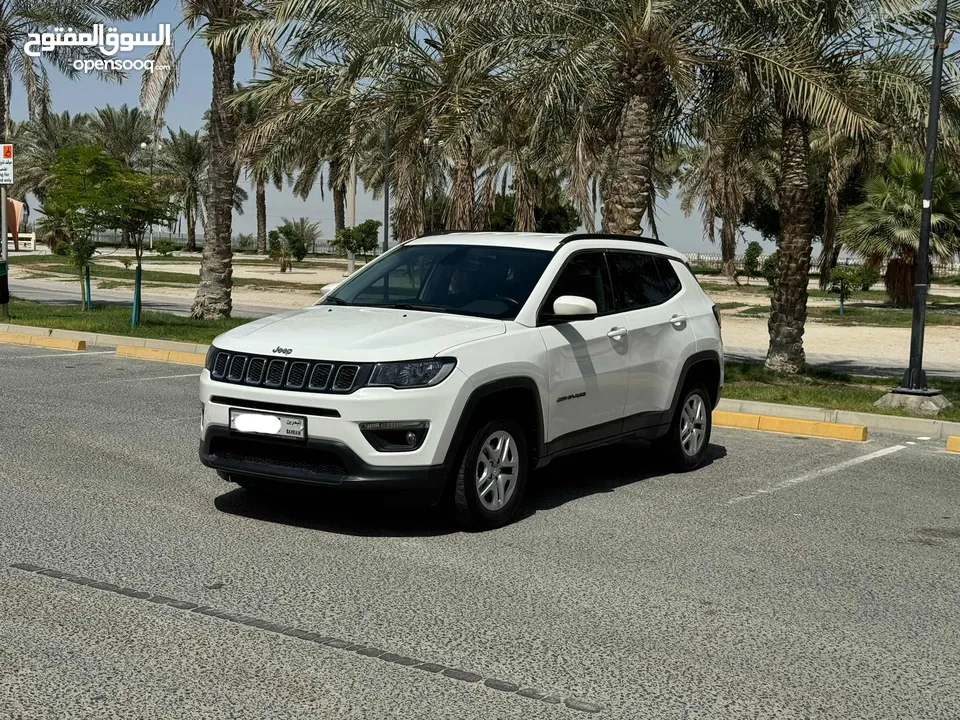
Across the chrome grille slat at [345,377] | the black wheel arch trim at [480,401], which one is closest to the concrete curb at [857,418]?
the black wheel arch trim at [480,401]

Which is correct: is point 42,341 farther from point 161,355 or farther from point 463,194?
point 463,194

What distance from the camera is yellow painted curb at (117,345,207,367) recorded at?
52.3ft

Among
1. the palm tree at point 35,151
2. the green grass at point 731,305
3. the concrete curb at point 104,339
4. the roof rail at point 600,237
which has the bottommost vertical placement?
the green grass at point 731,305

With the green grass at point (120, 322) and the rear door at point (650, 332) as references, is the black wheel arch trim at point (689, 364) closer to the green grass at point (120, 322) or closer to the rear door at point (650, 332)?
the rear door at point (650, 332)

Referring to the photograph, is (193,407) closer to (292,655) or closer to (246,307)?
(292,655)

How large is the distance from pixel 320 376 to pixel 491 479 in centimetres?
123

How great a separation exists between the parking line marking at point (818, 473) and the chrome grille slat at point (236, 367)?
3.45 m

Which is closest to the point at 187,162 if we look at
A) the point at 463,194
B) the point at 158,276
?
the point at 158,276

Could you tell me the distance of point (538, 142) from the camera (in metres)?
19.7

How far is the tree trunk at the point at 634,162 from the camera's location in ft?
49.9

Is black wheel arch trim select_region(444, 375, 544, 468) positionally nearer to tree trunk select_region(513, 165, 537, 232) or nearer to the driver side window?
the driver side window

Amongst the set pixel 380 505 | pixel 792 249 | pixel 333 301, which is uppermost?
pixel 792 249

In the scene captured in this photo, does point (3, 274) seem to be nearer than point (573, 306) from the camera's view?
No

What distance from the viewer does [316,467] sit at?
6684 millimetres
